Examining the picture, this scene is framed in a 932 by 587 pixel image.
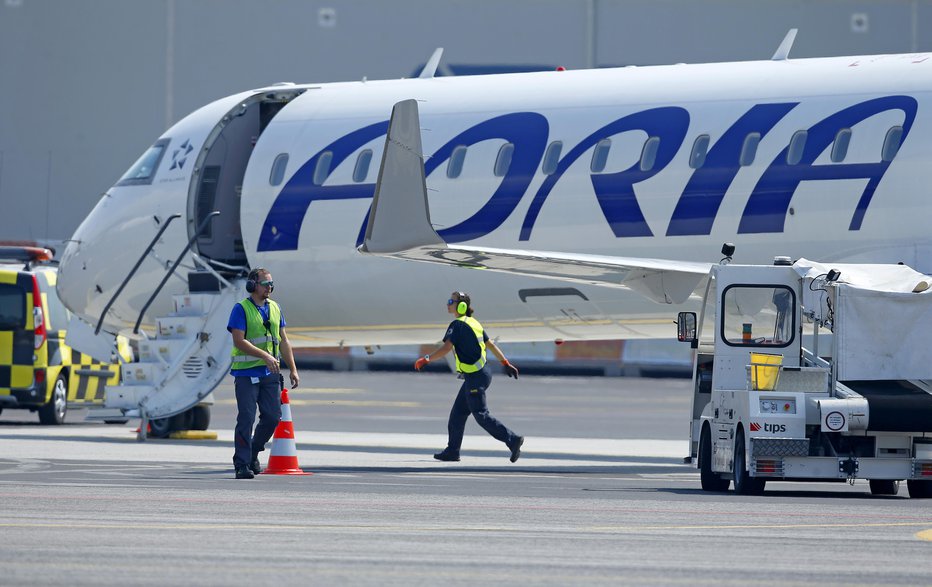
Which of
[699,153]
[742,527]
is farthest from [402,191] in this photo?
[742,527]

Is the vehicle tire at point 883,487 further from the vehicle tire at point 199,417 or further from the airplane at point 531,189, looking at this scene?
the vehicle tire at point 199,417

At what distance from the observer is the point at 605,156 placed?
19.8 meters

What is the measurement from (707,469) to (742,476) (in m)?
1.03

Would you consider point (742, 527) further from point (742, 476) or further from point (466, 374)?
point (466, 374)

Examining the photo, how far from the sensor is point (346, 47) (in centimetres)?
4672

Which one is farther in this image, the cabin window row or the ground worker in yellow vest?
the ground worker in yellow vest

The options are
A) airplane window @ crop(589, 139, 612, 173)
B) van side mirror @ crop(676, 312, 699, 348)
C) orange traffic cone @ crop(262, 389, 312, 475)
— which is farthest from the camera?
airplane window @ crop(589, 139, 612, 173)

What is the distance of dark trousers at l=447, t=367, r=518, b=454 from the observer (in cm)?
1914

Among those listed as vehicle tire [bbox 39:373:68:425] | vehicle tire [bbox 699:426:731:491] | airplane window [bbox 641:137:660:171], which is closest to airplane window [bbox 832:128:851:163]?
airplane window [bbox 641:137:660:171]

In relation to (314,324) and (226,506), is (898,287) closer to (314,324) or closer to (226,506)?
(226,506)

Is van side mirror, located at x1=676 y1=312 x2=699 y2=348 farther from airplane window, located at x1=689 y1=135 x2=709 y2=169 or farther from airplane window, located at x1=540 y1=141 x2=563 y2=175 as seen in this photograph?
airplane window, located at x1=540 y1=141 x2=563 y2=175

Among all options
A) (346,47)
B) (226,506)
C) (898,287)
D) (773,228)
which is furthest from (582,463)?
(346,47)

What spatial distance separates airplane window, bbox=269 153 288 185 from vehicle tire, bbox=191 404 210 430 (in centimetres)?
350

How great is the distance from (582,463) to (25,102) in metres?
30.1
